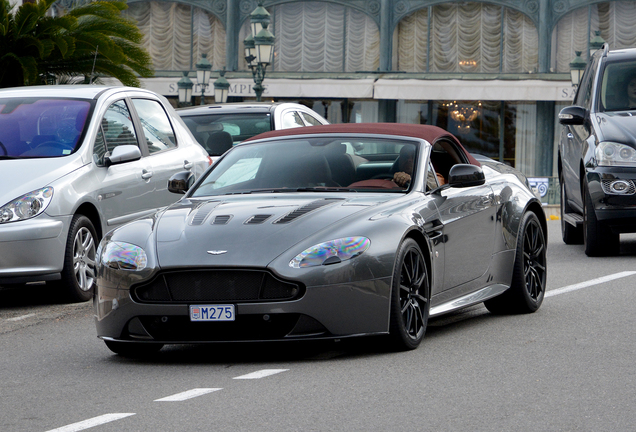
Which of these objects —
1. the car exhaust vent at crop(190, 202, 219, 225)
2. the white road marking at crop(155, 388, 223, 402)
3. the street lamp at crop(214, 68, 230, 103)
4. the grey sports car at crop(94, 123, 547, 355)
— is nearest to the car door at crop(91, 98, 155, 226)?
the grey sports car at crop(94, 123, 547, 355)

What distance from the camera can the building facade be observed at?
40.7m

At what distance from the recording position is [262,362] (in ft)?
22.1

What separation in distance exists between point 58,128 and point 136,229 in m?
3.30

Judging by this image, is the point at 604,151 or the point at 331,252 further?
→ the point at 604,151

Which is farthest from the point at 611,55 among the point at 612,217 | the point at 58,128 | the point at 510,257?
the point at 58,128

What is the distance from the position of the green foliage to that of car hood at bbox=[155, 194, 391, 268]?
345 inches

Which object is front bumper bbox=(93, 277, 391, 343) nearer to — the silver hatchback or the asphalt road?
the asphalt road

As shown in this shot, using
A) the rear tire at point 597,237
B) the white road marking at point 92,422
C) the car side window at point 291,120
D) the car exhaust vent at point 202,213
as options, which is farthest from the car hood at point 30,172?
the rear tire at point 597,237

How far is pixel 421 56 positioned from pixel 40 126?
109 ft

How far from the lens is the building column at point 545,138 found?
41.0 meters

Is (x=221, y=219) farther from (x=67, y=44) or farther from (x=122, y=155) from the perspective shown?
(x=67, y=44)

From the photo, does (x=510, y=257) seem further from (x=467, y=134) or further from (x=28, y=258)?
(x=467, y=134)

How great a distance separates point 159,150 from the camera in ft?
36.0

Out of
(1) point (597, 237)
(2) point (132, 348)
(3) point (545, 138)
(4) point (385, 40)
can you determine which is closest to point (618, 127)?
(1) point (597, 237)
